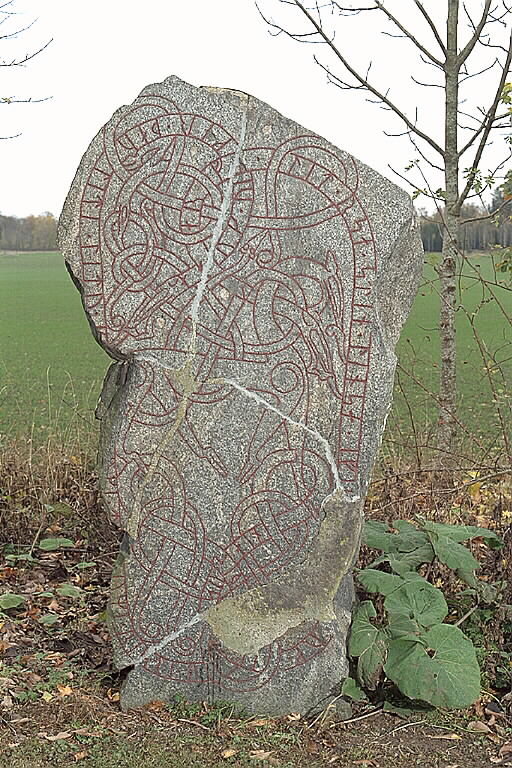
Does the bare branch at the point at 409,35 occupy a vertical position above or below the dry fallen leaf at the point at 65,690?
above

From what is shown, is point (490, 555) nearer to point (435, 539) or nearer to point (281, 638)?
point (435, 539)

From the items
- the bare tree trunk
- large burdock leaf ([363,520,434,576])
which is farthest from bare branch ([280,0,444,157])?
large burdock leaf ([363,520,434,576])

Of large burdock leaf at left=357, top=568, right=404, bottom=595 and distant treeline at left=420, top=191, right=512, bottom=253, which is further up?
→ distant treeline at left=420, top=191, right=512, bottom=253

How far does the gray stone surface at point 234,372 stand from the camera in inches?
139

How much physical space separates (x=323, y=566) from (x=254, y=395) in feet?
2.21

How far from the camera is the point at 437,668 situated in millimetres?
3438

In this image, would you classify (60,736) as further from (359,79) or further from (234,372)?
(359,79)

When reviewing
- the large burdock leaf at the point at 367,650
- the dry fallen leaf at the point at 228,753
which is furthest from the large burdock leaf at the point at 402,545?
the dry fallen leaf at the point at 228,753

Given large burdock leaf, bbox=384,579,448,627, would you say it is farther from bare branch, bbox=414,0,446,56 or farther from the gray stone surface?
bare branch, bbox=414,0,446,56

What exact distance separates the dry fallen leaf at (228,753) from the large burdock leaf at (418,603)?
76cm

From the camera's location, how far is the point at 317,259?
11.6 ft

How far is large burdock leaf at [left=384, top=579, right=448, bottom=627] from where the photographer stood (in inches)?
142

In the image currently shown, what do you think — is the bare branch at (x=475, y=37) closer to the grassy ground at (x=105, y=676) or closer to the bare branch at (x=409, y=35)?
the bare branch at (x=409, y=35)

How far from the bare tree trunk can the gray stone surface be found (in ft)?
7.82
